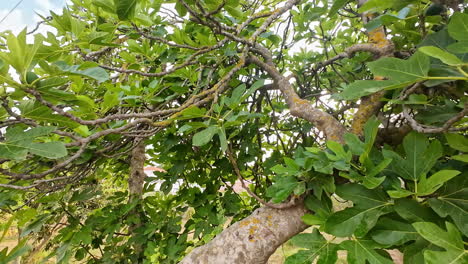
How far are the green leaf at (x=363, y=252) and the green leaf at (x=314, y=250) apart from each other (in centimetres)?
4

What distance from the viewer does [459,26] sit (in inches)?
20.5

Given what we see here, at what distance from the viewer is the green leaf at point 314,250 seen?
673mm

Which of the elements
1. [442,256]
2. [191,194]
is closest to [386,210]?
[442,256]

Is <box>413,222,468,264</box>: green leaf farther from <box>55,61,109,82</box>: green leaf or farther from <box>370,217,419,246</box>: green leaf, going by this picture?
<box>55,61,109,82</box>: green leaf

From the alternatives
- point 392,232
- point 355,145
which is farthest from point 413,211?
point 355,145

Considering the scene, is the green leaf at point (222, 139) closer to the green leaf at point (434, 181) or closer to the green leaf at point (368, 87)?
the green leaf at point (368, 87)

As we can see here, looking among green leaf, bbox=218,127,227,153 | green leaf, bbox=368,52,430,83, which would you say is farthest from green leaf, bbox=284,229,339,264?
green leaf, bbox=368,52,430,83

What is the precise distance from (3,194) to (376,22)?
5.31 feet

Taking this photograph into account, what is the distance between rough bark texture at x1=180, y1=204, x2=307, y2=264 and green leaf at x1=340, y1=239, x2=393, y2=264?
22 cm

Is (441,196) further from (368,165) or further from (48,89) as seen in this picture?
(48,89)

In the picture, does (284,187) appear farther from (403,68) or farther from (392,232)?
(403,68)

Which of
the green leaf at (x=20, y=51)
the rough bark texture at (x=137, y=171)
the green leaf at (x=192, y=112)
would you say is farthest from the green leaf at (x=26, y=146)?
the rough bark texture at (x=137, y=171)

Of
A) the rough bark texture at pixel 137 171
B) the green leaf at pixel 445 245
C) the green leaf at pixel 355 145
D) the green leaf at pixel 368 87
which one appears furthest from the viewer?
the rough bark texture at pixel 137 171

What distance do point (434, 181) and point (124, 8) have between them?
870 millimetres
